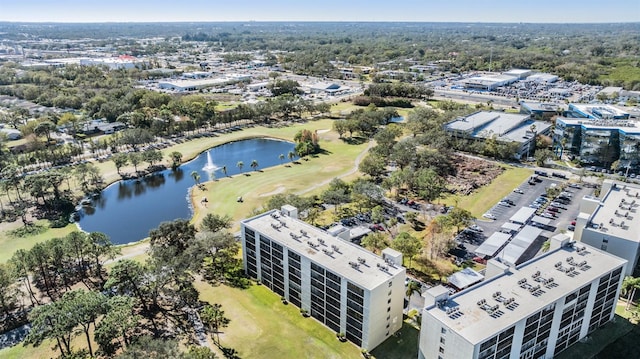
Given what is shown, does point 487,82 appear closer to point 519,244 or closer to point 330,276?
point 519,244

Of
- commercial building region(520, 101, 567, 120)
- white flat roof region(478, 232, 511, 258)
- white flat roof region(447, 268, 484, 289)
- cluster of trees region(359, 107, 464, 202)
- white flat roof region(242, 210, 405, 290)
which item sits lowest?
white flat roof region(478, 232, 511, 258)

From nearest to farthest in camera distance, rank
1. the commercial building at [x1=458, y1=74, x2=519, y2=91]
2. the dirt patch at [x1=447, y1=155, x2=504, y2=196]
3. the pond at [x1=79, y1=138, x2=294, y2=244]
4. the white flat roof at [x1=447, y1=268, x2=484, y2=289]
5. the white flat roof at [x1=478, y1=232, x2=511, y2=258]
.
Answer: the white flat roof at [x1=447, y1=268, x2=484, y2=289], the white flat roof at [x1=478, y1=232, x2=511, y2=258], the pond at [x1=79, y1=138, x2=294, y2=244], the dirt patch at [x1=447, y1=155, x2=504, y2=196], the commercial building at [x1=458, y1=74, x2=519, y2=91]

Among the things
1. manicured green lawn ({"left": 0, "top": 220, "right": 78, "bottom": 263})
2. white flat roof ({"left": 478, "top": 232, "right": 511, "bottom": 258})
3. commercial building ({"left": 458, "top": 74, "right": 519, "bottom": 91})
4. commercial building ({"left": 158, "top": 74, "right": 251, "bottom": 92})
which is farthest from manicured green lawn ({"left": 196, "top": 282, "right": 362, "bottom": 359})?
commercial building ({"left": 458, "top": 74, "right": 519, "bottom": 91})

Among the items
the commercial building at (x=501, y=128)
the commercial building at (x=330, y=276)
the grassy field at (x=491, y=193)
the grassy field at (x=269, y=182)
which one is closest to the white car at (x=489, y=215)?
the grassy field at (x=491, y=193)

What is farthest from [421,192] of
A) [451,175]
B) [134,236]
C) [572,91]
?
[572,91]

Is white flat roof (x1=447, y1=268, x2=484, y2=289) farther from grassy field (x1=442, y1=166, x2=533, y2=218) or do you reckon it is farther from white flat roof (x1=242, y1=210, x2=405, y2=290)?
grassy field (x1=442, y1=166, x2=533, y2=218)

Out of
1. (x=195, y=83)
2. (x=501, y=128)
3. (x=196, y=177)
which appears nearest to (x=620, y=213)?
(x=501, y=128)

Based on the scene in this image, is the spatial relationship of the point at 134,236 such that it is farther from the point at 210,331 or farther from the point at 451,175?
the point at 451,175
